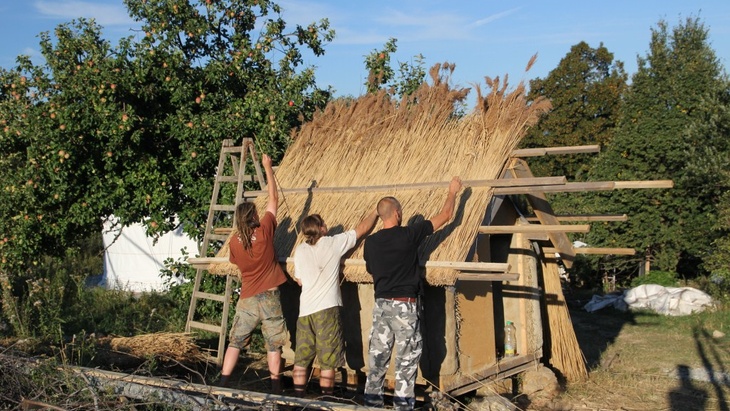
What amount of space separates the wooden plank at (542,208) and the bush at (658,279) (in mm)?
8722

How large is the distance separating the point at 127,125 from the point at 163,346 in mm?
2853

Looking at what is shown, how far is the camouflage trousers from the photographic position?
619 cm

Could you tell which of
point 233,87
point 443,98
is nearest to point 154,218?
point 233,87

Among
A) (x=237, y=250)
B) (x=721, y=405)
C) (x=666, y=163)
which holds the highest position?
(x=666, y=163)

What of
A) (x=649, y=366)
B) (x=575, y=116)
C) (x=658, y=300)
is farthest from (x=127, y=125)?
(x=575, y=116)

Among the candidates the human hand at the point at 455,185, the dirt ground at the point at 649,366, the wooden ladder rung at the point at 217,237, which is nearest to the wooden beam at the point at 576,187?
Answer: the human hand at the point at 455,185

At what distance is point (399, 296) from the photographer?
6.18 metres

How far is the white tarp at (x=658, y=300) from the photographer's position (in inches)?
566

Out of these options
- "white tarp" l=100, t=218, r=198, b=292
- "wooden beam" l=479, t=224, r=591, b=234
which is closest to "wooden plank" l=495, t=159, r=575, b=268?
"wooden beam" l=479, t=224, r=591, b=234

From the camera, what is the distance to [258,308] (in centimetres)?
692

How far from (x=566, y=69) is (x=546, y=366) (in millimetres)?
21768

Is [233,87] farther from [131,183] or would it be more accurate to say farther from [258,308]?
[258,308]

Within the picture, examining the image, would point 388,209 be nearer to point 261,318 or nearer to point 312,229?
point 312,229

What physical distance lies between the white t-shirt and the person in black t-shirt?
401 millimetres
